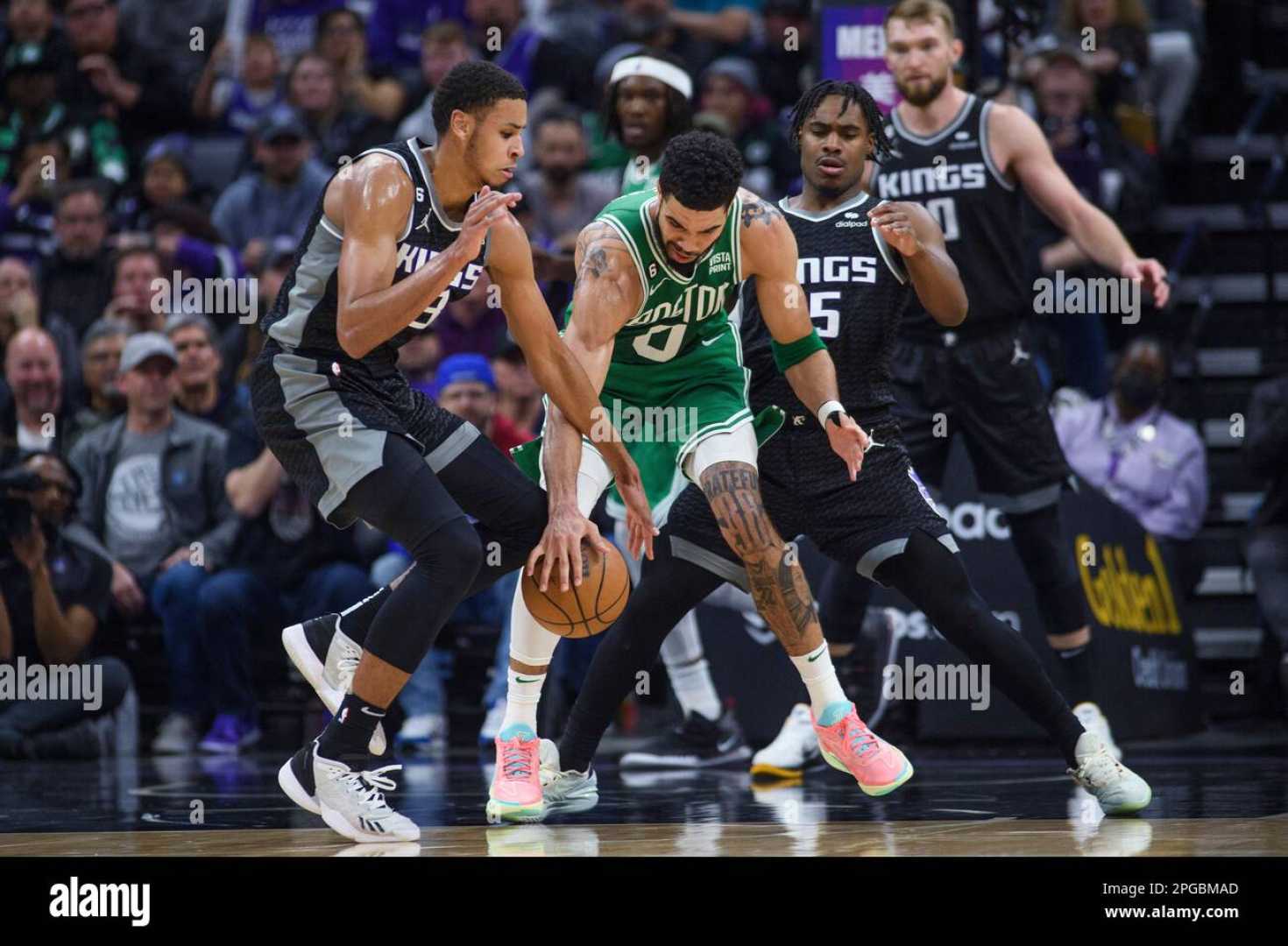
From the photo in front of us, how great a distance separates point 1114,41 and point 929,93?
4152 millimetres

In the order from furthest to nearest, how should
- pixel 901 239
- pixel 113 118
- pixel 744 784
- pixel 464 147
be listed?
pixel 113 118 → pixel 744 784 → pixel 901 239 → pixel 464 147

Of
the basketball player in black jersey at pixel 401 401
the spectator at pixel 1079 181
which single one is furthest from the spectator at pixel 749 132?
the basketball player in black jersey at pixel 401 401

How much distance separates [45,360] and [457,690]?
101 inches

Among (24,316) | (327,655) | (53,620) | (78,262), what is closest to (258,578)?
(53,620)

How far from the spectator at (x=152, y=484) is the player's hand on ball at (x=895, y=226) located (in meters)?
4.23

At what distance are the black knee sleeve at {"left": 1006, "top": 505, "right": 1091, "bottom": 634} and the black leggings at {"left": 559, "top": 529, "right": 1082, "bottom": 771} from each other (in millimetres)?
1312

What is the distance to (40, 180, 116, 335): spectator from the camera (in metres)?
10.4

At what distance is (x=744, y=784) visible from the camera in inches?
258

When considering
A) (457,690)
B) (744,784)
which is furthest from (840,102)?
(457,690)

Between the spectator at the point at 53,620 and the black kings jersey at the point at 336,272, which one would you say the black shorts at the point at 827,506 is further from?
the spectator at the point at 53,620

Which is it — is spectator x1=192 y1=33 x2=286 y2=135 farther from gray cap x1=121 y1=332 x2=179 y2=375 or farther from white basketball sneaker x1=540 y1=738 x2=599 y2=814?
white basketball sneaker x1=540 y1=738 x2=599 y2=814

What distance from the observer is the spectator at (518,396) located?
29.1ft
